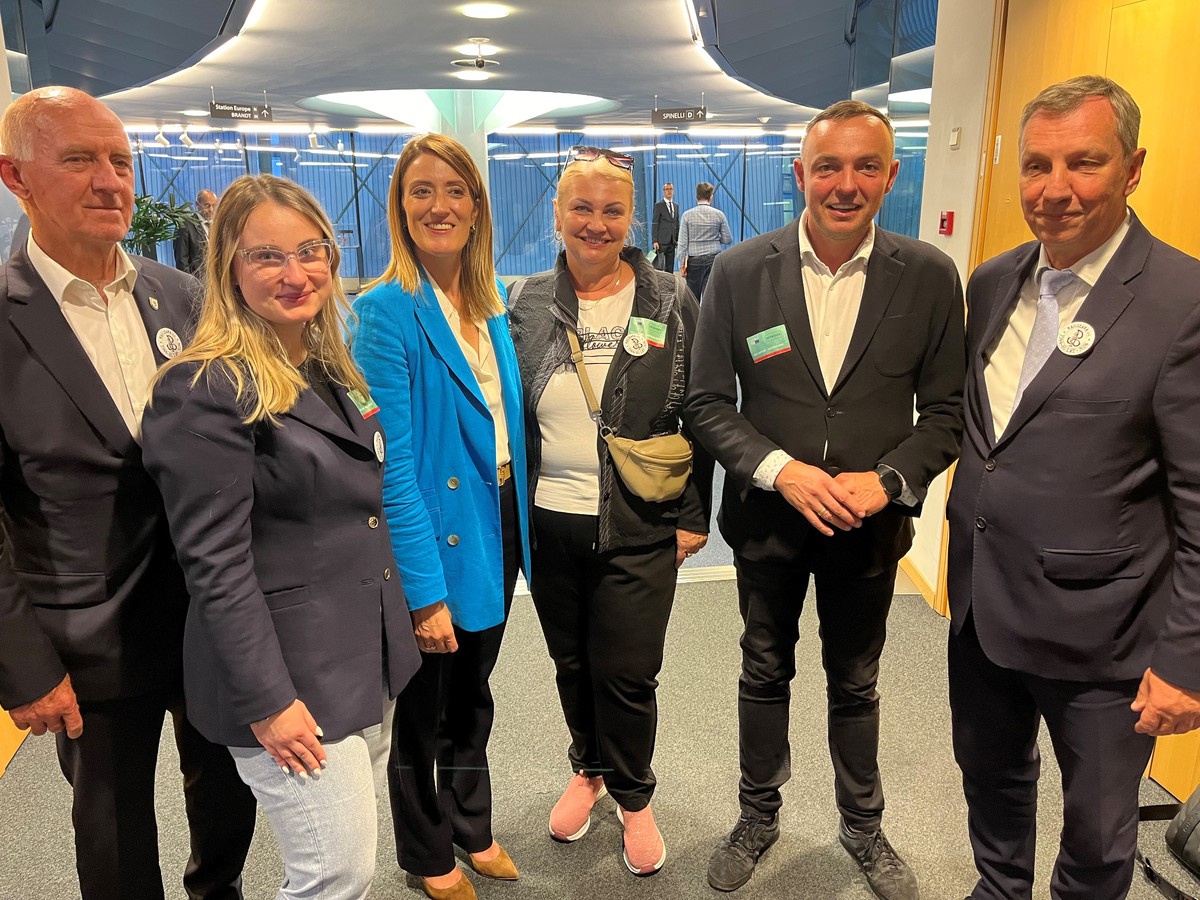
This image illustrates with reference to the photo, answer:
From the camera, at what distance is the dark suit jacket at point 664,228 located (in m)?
10.4

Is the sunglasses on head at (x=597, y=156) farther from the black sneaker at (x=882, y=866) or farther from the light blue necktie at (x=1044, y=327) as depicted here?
the black sneaker at (x=882, y=866)

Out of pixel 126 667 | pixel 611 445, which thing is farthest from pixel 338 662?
pixel 611 445

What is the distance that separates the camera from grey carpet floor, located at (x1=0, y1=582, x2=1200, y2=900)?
210 cm

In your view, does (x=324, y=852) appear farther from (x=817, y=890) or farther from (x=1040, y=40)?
(x=1040, y=40)

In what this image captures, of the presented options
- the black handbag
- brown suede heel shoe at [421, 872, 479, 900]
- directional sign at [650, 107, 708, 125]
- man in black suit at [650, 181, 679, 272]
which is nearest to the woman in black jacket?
brown suede heel shoe at [421, 872, 479, 900]

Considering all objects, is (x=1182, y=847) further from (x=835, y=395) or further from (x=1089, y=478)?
(x=835, y=395)

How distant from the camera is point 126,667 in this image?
1.46 m

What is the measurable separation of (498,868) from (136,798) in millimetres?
935

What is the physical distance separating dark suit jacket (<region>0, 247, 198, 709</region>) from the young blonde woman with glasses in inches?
7.6

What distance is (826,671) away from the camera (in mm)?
2029

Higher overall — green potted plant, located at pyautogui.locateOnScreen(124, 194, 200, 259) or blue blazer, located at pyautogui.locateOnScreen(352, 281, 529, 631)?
green potted plant, located at pyautogui.locateOnScreen(124, 194, 200, 259)

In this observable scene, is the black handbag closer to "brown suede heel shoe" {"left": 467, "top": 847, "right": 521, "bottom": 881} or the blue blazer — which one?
"brown suede heel shoe" {"left": 467, "top": 847, "right": 521, "bottom": 881}

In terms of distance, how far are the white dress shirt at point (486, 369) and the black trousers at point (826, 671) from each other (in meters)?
0.68

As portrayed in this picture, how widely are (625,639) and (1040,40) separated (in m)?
2.65
